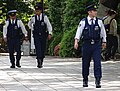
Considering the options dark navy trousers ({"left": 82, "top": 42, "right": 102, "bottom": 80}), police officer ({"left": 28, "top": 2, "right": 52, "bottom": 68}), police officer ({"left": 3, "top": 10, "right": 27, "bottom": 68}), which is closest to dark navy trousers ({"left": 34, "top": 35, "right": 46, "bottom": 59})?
police officer ({"left": 28, "top": 2, "right": 52, "bottom": 68})

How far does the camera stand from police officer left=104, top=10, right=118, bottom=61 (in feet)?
52.5

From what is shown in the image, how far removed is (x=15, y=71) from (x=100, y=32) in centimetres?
429

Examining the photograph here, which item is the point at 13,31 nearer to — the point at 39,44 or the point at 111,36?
the point at 39,44

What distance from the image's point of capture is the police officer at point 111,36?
16.0 meters

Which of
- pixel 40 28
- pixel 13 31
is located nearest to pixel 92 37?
pixel 40 28

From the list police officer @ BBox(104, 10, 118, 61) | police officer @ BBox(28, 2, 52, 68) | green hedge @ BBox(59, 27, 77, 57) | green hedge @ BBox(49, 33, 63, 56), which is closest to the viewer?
police officer @ BBox(28, 2, 52, 68)

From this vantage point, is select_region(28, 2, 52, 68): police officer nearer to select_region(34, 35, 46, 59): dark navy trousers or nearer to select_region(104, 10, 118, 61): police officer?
select_region(34, 35, 46, 59): dark navy trousers

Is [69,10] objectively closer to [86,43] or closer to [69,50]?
[69,50]

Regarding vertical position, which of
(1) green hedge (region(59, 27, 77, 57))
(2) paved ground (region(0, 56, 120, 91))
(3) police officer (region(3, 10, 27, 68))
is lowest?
(2) paved ground (region(0, 56, 120, 91))

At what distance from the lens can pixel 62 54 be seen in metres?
19.9

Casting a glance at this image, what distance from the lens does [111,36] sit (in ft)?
54.3

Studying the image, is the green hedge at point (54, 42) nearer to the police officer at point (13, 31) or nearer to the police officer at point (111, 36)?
the police officer at point (111, 36)

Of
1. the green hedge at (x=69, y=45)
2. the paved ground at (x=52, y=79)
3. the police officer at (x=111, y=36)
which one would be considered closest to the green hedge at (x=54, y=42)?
the green hedge at (x=69, y=45)

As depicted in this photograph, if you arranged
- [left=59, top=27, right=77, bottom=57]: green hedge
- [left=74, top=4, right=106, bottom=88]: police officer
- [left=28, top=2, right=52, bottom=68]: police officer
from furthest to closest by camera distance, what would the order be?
[left=59, top=27, right=77, bottom=57]: green hedge → [left=28, top=2, right=52, bottom=68]: police officer → [left=74, top=4, right=106, bottom=88]: police officer
